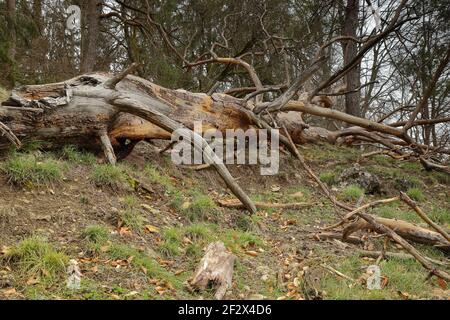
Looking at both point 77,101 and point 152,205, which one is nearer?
point 152,205

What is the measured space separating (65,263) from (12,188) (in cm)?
125

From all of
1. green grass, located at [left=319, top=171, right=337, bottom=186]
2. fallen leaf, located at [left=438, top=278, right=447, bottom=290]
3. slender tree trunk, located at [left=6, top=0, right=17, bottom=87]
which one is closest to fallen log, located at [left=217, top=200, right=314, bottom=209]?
green grass, located at [left=319, top=171, right=337, bottom=186]

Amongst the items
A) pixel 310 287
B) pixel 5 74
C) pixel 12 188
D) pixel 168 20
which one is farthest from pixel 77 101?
pixel 168 20

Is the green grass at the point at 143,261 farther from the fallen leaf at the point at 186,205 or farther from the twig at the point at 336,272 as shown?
the twig at the point at 336,272

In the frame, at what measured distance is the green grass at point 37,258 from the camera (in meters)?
2.94

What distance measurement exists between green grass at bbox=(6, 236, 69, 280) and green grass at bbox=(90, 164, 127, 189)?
4.27 ft

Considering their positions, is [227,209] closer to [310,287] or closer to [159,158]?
[159,158]

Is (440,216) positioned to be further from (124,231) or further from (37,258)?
(37,258)

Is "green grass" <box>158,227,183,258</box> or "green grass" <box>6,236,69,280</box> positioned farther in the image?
"green grass" <box>158,227,183,258</box>

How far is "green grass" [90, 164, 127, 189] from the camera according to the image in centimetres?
439

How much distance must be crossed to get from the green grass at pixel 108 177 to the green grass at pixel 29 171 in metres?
0.37

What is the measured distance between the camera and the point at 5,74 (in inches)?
304

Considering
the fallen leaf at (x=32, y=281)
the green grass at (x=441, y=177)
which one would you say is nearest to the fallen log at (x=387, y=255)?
the fallen leaf at (x=32, y=281)

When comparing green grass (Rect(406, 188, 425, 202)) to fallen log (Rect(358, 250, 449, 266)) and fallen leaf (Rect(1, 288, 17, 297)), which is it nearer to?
fallen log (Rect(358, 250, 449, 266))
